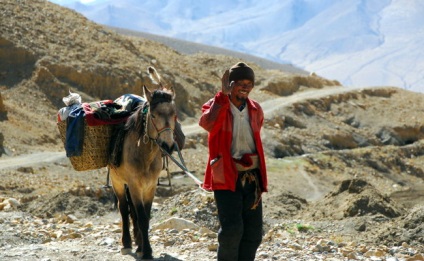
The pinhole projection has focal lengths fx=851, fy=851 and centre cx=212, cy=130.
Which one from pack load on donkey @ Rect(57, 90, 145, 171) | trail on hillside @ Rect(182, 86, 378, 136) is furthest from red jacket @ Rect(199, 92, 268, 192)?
trail on hillside @ Rect(182, 86, 378, 136)

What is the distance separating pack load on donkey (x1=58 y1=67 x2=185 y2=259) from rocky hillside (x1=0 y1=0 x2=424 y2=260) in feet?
8.66

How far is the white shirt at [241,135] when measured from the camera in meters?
8.04

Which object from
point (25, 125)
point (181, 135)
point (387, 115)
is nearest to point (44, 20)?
point (25, 125)

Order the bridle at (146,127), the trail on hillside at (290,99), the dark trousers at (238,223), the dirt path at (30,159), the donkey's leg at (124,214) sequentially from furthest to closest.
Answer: the trail on hillside at (290,99) → the dirt path at (30,159) → the donkey's leg at (124,214) → the bridle at (146,127) → the dark trousers at (238,223)

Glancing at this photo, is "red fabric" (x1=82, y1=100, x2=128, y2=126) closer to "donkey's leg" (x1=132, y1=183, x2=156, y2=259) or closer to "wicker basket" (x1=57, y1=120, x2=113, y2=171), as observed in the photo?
"wicker basket" (x1=57, y1=120, x2=113, y2=171)

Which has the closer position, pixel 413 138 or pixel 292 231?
pixel 292 231

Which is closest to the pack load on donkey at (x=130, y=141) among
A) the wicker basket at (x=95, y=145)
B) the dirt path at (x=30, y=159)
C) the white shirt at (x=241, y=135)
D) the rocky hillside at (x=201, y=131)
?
the wicker basket at (x=95, y=145)

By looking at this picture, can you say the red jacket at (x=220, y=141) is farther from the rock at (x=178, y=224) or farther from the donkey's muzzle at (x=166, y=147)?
the rock at (x=178, y=224)

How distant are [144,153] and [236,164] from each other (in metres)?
2.85

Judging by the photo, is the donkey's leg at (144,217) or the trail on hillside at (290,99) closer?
the donkey's leg at (144,217)

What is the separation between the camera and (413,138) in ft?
156

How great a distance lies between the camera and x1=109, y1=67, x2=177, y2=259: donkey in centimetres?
1002

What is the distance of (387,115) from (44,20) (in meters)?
20.3

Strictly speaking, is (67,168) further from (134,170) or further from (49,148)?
(134,170)
